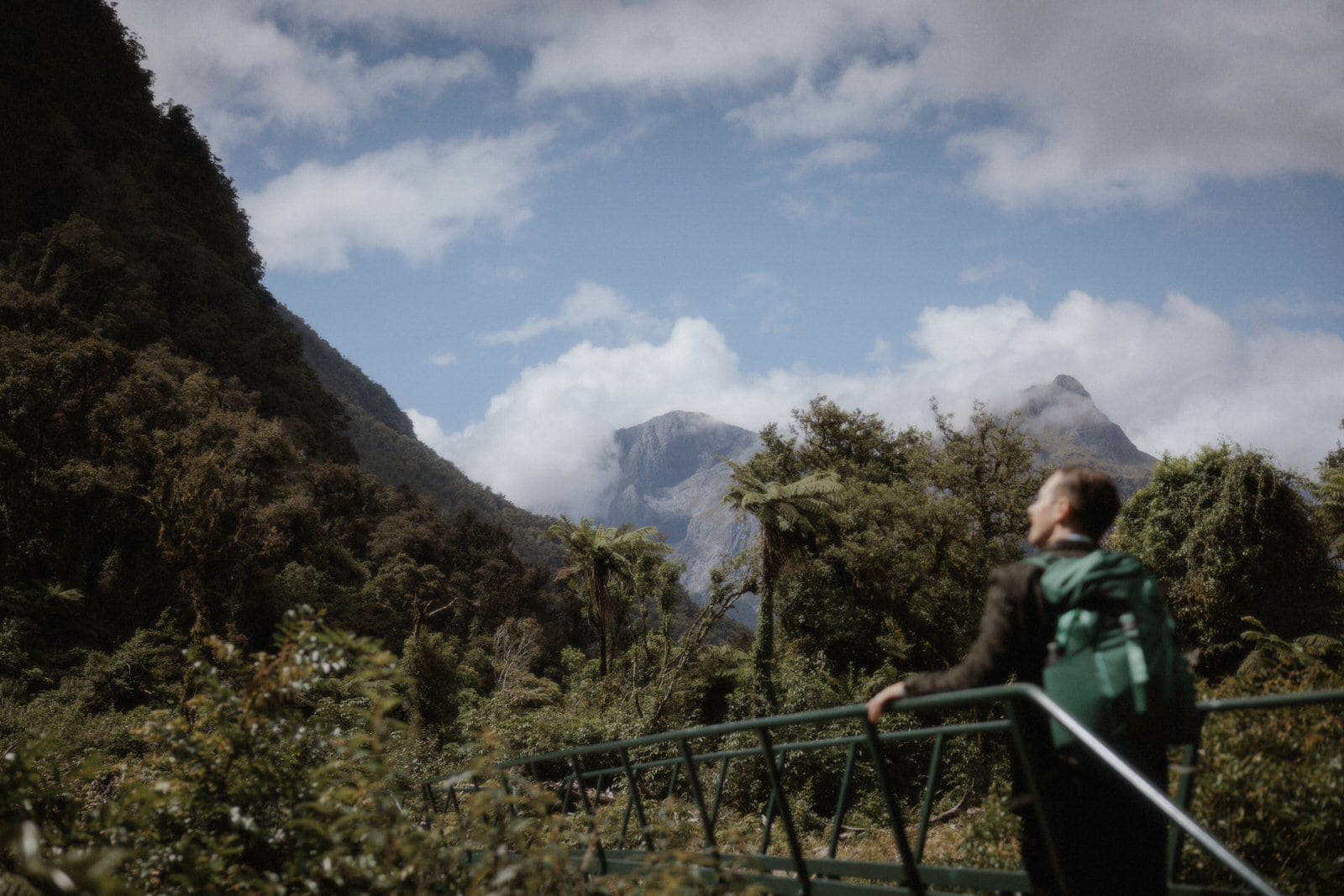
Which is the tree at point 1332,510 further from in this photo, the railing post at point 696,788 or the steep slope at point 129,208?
the steep slope at point 129,208

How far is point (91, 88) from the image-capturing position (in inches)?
1389

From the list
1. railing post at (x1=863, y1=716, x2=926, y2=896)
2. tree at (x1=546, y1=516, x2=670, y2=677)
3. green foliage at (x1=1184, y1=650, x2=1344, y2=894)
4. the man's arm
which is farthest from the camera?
tree at (x1=546, y1=516, x2=670, y2=677)

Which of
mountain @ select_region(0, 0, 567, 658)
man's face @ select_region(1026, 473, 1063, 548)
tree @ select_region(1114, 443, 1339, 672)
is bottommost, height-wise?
tree @ select_region(1114, 443, 1339, 672)

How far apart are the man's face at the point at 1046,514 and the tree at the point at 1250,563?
57.4 feet

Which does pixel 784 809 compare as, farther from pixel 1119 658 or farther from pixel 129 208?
pixel 129 208

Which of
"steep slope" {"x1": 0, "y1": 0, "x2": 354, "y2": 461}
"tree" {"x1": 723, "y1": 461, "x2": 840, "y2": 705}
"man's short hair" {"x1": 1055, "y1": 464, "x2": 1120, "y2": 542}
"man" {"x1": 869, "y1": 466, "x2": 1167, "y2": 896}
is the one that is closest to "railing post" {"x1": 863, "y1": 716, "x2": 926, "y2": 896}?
"man" {"x1": 869, "y1": 466, "x2": 1167, "y2": 896}

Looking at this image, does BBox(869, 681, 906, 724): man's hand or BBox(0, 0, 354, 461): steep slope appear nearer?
BBox(869, 681, 906, 724): man's hand

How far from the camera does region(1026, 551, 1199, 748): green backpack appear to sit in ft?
5.51

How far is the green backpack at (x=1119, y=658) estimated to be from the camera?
5.51ft

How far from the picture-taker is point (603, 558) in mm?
21422

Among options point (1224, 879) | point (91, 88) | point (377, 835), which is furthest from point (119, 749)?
point (91, 88)

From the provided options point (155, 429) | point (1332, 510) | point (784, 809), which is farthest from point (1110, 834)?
point (155, 429)

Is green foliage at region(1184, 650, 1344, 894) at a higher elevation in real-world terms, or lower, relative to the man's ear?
lower

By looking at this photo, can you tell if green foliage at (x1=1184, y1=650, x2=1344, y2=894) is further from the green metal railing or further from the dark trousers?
the dark trousers
